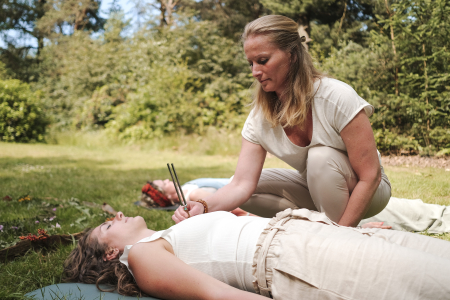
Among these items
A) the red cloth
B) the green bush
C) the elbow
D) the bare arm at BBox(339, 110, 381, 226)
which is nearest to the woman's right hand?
the bare arm at BBox(339, 110, 381, 226)

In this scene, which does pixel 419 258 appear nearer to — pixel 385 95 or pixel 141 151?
pixel 385 95

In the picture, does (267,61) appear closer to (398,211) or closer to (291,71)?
(291,71)

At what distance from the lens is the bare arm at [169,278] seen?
134cm

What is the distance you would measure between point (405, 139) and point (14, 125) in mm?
11204

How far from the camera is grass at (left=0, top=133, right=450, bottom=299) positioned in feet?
7.02

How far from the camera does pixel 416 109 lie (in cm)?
479

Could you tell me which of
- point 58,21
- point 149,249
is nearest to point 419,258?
point 149,249

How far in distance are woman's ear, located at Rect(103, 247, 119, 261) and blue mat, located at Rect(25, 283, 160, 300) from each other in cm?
13

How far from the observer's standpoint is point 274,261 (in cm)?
144

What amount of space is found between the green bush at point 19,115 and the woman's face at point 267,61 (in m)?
11.4

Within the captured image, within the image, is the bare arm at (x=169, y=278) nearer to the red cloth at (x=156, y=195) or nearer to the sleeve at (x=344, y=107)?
the sleeve at (x=344, y=107)

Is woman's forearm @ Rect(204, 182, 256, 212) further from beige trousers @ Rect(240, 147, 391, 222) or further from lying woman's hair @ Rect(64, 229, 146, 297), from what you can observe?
lying woman's hair @ Rect(64, 229, 146, 297)

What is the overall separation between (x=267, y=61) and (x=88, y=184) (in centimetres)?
380

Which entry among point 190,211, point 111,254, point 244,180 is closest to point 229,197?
point 244,180
